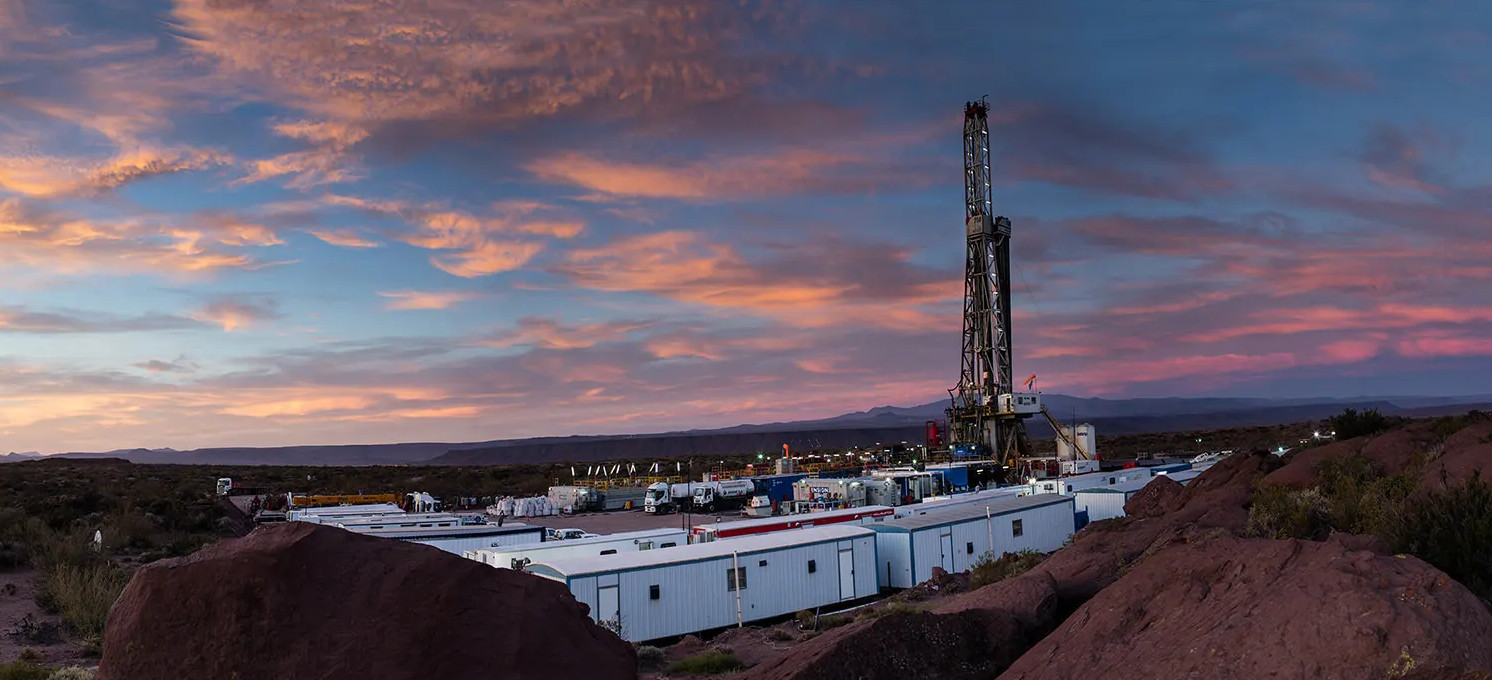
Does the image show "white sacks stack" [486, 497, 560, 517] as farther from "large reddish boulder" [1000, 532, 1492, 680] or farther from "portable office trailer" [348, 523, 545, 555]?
"large reddish boulder" [1000, 532, 1492, 680]

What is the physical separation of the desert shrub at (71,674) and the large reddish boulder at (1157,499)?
29.8 meters

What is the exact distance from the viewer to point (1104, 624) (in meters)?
10.3

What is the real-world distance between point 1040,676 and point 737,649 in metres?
11.0

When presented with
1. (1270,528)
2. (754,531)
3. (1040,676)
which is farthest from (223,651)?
(754,531)

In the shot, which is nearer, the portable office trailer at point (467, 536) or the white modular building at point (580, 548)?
the white modular building at point (580, 548)

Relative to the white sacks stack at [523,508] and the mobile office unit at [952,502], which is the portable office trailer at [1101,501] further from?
the white sacks stack at [523,508]

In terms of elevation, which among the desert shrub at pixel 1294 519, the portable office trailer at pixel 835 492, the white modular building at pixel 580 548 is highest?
the desert shrub at pixel 1294 519

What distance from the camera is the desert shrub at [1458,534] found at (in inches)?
431

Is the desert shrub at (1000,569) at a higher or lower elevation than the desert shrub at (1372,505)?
lower

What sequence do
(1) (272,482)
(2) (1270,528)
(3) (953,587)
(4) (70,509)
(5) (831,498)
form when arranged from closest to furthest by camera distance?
(2) (1270,528)
(3) (953,587)
(4) (70,509)
(5) (831,498)
(1) (272,482)

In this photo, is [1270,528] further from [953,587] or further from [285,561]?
[285,561]

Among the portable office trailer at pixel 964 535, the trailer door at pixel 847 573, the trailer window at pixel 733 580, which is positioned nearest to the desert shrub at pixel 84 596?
the trailer window at pixel 733 580

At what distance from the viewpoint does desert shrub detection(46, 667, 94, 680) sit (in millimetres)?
13852

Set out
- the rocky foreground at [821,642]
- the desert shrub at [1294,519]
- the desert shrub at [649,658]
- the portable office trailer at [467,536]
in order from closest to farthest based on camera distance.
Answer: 1. the rocky foreground at [821,642]
2. the desert shrub at [1294,519]
3. the desert shrub at [649,658]
4. the portable office trailer at [467,536]
